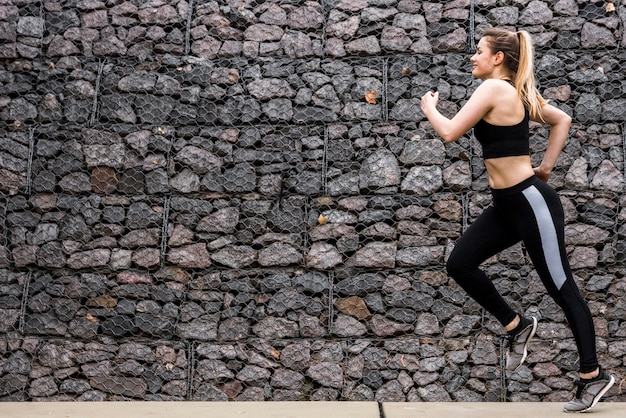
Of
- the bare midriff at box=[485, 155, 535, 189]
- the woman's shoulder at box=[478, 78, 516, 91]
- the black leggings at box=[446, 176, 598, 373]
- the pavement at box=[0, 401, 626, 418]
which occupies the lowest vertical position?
the pavement at box=[0, 401, 626, 418]

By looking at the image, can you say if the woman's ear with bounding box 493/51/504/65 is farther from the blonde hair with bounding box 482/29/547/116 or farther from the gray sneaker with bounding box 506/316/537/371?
A: the gray sneaker with bounding box 506/316/537/371

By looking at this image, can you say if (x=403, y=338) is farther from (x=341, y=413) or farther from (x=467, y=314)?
(x=341, y=413)

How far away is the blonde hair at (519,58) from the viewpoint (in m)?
3.36

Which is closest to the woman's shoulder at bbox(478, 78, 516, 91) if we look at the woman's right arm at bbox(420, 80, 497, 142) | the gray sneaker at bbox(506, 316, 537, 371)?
the woman's right arm at bbox(420, 80, 497, 142)

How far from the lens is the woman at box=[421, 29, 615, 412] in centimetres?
323

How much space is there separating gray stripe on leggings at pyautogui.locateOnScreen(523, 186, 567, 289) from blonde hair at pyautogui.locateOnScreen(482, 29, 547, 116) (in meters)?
0.40

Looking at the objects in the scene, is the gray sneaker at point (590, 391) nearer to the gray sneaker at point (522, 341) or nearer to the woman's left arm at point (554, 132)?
the gray sneaker at point (522, 341)

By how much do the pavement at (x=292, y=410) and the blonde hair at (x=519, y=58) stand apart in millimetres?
1312

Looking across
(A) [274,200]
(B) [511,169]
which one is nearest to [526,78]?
(B) [511,169]

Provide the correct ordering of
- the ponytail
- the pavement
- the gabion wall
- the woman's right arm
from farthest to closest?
the gabion wall < the pavement < the ponytail < the woman's right arm

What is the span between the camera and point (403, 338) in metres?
4.79

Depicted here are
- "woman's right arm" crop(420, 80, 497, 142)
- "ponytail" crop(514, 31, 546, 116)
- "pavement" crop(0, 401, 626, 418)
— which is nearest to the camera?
"woman's right arm" crop(420, 80, 497, 142)

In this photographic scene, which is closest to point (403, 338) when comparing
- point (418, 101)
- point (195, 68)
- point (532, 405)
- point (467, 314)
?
point (467, 314)

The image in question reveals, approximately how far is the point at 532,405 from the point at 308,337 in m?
1.48
